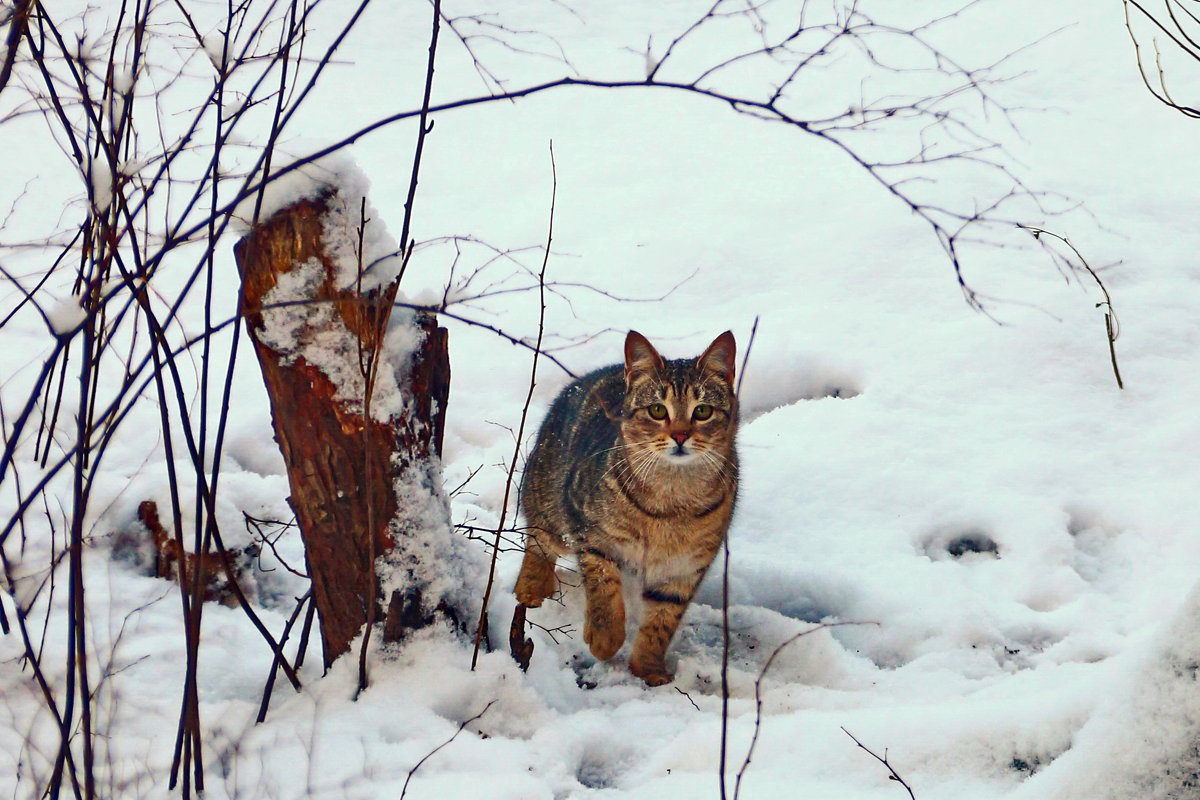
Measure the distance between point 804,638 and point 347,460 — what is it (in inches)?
61.7

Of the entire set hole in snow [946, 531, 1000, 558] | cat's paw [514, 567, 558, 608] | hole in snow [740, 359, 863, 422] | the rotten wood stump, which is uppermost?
hole in snow [740, 359, 863, 422]

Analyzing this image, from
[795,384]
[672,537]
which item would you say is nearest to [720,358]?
[672,537]

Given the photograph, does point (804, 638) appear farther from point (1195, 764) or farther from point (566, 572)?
point (1195, 764)

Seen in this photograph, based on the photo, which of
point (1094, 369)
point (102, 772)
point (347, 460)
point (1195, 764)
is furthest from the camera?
point (1094, 369)

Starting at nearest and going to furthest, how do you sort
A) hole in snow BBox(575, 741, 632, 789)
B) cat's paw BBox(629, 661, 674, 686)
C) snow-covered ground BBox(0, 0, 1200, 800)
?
snow-covered ground BBox(0, 0, 1200, 800) → hole in snow BBox(575, 741, 632, 789) → cat's paw BBox(629, 661, 674, 686)

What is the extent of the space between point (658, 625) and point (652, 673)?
146 millimetres

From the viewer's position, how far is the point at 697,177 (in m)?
6.36

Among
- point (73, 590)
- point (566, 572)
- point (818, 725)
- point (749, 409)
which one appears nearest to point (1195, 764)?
point (818, 725)

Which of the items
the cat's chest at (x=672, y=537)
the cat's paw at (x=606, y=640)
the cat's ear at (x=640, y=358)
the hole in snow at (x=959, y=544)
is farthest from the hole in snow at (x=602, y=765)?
the hole in snow at (x=959, y=544)

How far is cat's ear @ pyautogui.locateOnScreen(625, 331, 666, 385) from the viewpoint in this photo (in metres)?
3.12

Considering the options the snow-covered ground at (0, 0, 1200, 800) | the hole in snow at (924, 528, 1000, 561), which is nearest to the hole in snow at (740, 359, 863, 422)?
the snow-covered ground at (0, 0, 1200, 800)

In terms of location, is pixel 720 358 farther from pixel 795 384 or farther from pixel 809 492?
pixel 795 384

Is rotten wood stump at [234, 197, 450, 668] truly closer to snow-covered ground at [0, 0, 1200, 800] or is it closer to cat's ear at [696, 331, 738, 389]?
snow-covered ground at [0, 0, 1200, 800]

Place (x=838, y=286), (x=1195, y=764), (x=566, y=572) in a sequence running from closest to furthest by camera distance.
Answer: (x=1195, y=764) → (x=566, y=572) → (x=838, y=286)
